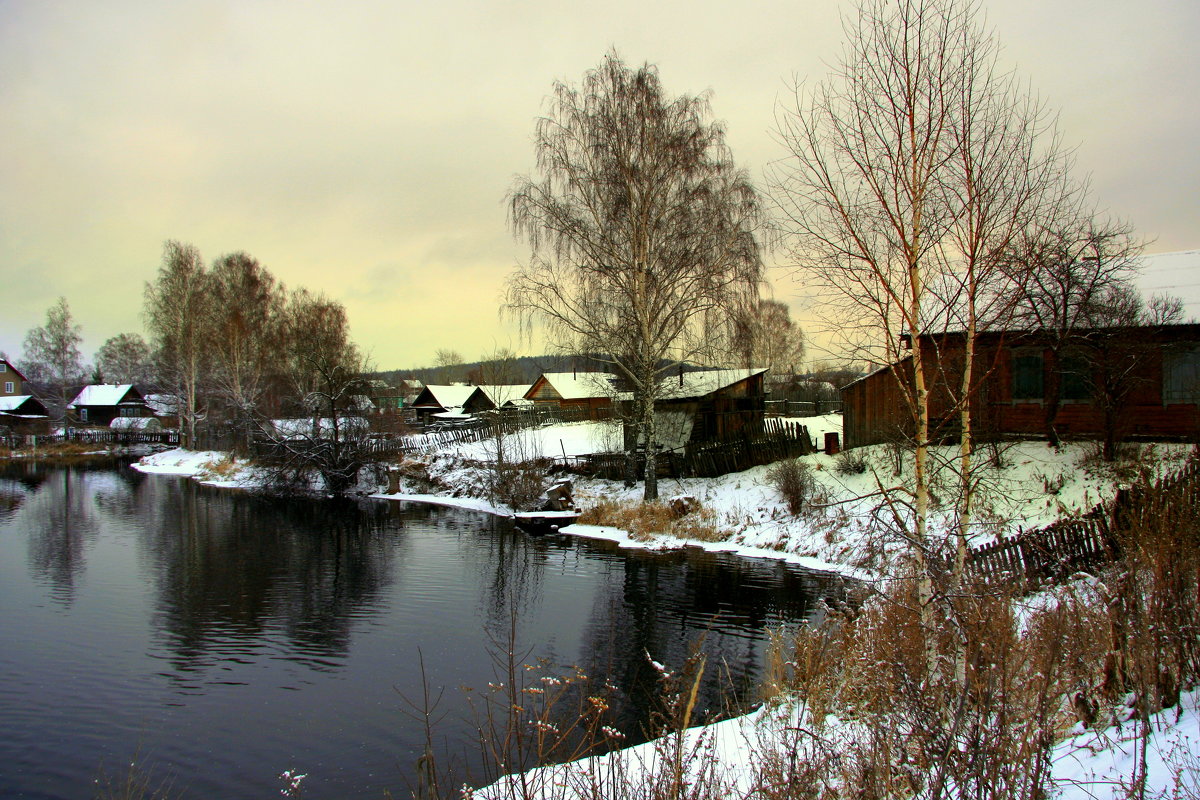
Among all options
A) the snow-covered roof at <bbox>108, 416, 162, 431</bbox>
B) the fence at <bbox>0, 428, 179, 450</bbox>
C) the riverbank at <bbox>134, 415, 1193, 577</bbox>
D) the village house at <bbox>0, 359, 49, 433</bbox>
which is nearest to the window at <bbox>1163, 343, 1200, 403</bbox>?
the riverbank at <bbox>134, 415, 1193, 577</bbox>

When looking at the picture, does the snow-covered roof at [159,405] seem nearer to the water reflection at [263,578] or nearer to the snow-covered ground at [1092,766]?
the water reflection at [263,578]

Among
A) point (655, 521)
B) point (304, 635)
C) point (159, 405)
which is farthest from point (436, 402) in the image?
point (304, 635)

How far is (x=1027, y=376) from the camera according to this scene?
19.0 metres

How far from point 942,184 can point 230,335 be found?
148 feet

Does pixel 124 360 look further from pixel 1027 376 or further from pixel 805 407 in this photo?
pixel 1027 376

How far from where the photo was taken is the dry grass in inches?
753

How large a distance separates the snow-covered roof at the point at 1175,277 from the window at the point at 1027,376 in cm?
299

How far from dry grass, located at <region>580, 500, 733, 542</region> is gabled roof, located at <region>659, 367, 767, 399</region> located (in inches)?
180

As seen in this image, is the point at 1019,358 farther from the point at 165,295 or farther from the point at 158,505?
the point at 165,295

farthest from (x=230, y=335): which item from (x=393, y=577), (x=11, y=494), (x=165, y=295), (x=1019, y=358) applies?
(x=1019, y=358)

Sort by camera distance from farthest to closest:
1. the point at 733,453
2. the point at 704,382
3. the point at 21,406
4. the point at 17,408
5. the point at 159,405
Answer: the point at 159,405 → the point at 21,406 → the point at 17,408 → the point at 704,382 → the point at 733,453

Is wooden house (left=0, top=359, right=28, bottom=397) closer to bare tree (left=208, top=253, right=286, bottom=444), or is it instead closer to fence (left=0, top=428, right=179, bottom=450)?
fence (left=0, top=428, right=179, bottom=450)

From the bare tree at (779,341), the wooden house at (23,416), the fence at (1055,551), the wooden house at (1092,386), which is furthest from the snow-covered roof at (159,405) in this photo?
the fence at (1055,551)

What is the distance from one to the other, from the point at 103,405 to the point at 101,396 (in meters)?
1.12
